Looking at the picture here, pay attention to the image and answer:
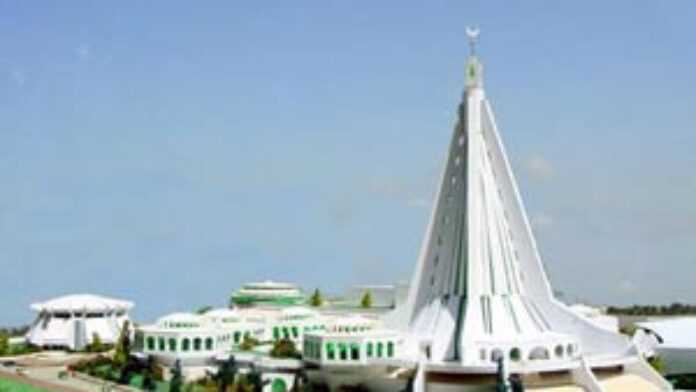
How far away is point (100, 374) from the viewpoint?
57531 mm

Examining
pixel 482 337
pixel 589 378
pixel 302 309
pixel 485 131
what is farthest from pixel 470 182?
pixel 302 309

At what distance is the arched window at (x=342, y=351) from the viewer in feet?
166

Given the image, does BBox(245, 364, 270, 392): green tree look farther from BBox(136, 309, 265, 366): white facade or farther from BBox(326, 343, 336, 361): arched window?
BBox(136, 309, 265, 366): white facade

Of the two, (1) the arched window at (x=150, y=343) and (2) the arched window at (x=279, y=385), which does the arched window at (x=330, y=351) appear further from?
(1) the arched window at (x=150, y=343)

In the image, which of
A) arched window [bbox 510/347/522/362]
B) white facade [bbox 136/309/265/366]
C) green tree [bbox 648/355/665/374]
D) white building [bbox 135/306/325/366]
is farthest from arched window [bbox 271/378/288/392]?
green tree [bbox 648/355/665/374]

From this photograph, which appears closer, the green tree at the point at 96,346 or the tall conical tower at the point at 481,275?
the tall conical tower at the point at 481,275

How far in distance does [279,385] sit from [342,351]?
4723 mm

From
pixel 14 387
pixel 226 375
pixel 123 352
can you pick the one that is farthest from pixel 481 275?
pixel 14 387

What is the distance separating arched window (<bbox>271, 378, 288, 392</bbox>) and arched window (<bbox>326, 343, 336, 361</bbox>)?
12.6ft

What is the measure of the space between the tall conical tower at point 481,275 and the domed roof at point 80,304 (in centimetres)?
3006

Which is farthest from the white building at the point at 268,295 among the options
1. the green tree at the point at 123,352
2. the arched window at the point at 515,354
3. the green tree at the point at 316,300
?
the arched window at the point at 515,354

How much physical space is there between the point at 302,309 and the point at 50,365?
15.8 m

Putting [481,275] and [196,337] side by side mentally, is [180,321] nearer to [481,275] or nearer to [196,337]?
[196,337]

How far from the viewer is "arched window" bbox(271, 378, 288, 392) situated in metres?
53.4
